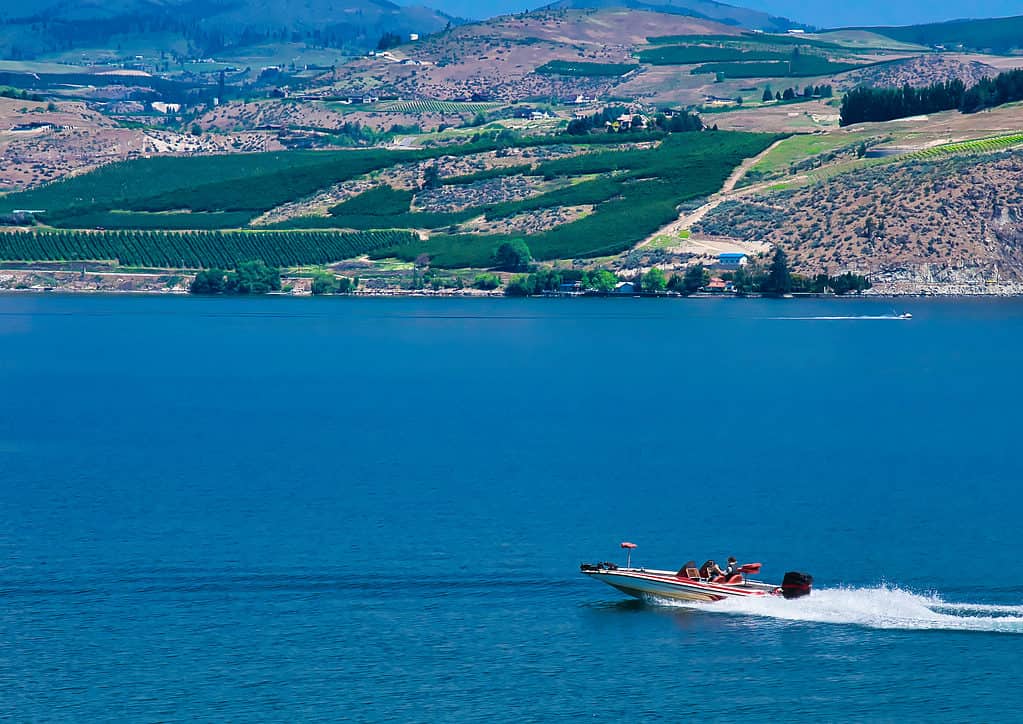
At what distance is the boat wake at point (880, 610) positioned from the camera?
2266 inches

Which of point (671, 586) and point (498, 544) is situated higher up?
point (671, 586)

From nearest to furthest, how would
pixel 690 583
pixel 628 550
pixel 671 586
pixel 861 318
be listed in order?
pixel 690 583
pixel 671 586
pixel 628 550
pixel 861 318

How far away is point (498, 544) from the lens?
222 feet

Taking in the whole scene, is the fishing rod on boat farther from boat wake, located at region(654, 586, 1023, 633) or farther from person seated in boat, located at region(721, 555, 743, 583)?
person seated in boat, located at region(721, 555, 743, 583)

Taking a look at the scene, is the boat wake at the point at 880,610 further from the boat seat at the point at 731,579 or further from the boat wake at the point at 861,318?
the boat wake at the point at 861,318

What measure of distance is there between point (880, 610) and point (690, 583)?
6.27 meters

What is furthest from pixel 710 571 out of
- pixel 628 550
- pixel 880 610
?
pixel 628 550

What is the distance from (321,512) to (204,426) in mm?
31417

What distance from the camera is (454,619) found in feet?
190

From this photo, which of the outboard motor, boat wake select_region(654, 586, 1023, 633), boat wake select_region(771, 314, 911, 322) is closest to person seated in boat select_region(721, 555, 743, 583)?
boat wake select_region(654, 586, 1023, 633)

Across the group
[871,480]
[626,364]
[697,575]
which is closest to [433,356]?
[626,364]

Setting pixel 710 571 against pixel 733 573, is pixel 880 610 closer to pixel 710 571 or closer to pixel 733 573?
pixel 733 573

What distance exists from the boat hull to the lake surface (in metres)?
0.54

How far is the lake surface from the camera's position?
5219 cm
